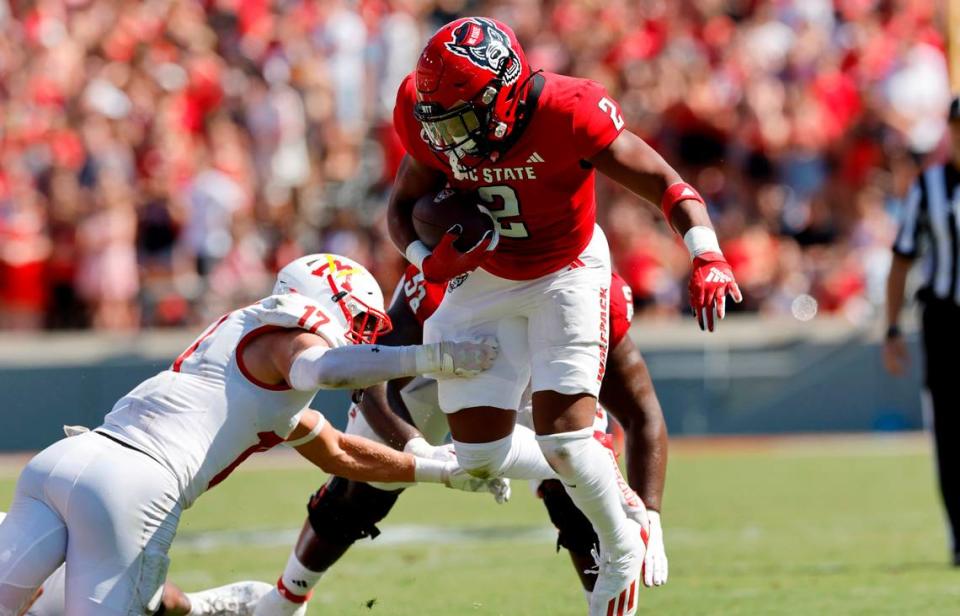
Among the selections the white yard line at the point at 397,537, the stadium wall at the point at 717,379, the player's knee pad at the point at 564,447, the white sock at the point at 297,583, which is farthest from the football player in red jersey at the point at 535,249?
the stadium wall at the point at 717,379

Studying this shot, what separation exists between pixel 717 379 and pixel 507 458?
798 centimetres

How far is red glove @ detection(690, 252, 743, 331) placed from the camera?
4.37 meters

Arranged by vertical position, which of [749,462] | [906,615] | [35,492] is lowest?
[749,462]

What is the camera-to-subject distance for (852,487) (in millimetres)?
9742

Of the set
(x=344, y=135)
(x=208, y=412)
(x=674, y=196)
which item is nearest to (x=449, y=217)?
(x=674, y=196)

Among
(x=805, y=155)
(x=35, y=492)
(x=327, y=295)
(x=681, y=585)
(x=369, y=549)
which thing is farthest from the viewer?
(x=805, y=155)

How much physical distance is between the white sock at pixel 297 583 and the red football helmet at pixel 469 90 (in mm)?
1673

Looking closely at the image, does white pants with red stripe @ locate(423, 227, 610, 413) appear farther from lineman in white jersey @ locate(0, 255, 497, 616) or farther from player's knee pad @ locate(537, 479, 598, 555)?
player's knee pad @ locate(537, 479, 598, 555)

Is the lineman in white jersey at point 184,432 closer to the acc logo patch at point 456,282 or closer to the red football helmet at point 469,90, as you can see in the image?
the acc logo patch at point 456,282

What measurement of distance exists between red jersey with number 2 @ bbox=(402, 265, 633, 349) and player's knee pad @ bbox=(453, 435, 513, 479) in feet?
2.33

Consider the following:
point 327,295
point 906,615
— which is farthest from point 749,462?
point 327,295

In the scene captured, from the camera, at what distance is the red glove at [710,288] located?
437 centimetres

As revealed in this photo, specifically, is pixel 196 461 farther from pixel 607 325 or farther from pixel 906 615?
pixel 906 615

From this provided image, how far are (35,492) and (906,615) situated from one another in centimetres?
292
